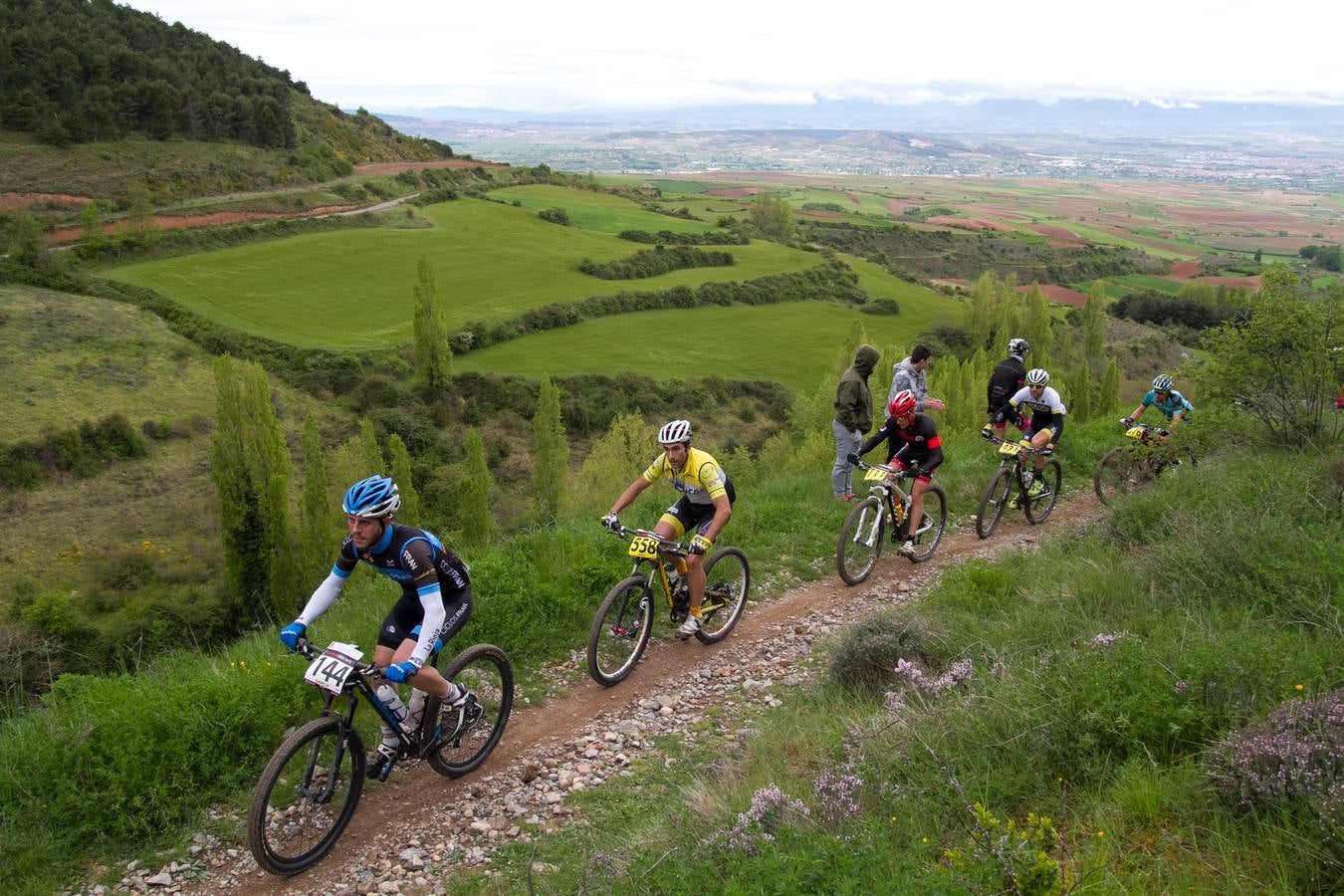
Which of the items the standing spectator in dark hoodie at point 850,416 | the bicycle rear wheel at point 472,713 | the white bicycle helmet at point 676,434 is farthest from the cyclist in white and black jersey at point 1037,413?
the bicycle rear wheel at point 472,713

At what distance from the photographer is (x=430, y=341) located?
176 ft

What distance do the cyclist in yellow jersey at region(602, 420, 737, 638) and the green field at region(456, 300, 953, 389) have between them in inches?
2028

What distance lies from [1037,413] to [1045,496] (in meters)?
1.61

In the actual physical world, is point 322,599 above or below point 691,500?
above

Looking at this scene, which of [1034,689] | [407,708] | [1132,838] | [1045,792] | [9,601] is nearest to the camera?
[1132,838]

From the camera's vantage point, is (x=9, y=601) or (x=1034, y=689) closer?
(x=1034, y=689)

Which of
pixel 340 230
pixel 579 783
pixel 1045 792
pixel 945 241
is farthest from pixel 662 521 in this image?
pixel 945 241

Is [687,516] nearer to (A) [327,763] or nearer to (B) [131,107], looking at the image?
(A) [327,763]

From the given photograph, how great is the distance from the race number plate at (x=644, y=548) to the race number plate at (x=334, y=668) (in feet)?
10.0

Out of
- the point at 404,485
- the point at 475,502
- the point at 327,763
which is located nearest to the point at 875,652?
the point at 327,763

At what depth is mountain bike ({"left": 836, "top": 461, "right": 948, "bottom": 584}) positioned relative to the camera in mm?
10375

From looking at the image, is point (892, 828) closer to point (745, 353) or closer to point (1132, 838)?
point (1132, 838)

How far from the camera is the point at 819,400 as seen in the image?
44344mm

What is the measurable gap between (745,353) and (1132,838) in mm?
63907
